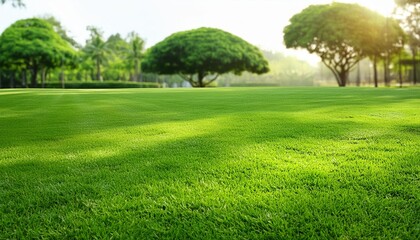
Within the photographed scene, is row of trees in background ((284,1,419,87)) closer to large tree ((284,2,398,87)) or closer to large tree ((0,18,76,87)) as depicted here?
large tree ((284,2,398,87))

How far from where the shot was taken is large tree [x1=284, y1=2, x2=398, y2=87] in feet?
117

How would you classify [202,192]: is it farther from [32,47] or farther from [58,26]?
[58,26]

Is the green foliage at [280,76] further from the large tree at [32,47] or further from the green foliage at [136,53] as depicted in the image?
the large tree at [32,47]

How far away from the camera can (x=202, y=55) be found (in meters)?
40.6

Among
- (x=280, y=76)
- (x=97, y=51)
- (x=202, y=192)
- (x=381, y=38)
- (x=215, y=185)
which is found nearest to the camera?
(x=202, y=192)

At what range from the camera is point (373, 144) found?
12.8 ft

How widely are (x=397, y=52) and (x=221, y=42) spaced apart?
20473mm

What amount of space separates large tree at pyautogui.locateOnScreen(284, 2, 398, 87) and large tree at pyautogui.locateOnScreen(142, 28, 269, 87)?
6.18 m

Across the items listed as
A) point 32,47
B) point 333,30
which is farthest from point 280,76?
point 32,47

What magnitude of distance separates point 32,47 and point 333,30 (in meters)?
34.1

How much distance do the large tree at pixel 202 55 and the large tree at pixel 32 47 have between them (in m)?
10.8

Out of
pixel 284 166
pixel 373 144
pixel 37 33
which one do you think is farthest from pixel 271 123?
pixel 37 33

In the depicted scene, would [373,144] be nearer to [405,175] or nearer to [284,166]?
[405,175]

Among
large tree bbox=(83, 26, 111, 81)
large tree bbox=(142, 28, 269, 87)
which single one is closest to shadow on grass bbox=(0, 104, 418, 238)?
large tree bbox=(142, 28, 269, 87)
